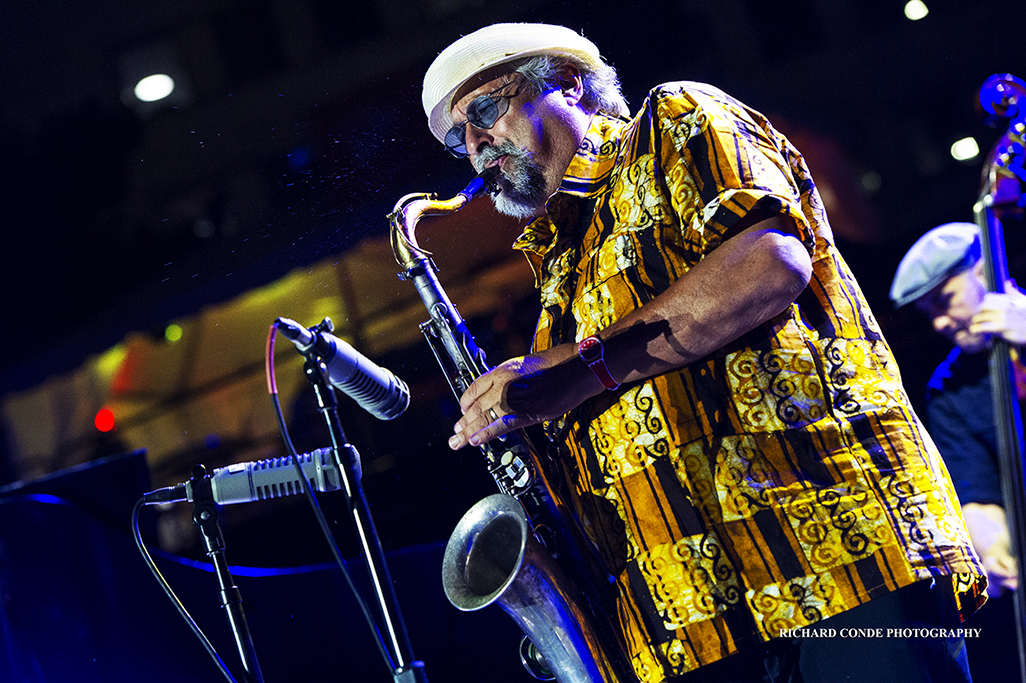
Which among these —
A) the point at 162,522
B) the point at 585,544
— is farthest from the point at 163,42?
the point at 585,544

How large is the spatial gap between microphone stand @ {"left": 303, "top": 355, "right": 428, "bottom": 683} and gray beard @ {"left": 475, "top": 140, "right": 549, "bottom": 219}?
698mm

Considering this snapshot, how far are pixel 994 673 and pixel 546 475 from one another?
153 centimetres

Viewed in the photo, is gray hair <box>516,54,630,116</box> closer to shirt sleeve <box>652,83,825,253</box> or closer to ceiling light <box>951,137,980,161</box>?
shirt sleeve <box>652,83,825,253</box>

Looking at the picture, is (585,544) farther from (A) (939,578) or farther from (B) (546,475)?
(A) (939,578)

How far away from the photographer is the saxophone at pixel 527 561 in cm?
171

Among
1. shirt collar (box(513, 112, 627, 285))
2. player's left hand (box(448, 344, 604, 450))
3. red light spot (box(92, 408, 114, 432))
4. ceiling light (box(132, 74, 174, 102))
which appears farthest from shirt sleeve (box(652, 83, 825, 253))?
red light spot (box(92, 408, 114, 432))

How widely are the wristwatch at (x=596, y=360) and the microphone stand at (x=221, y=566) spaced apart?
86cm

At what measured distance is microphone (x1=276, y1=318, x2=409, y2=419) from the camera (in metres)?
1.48

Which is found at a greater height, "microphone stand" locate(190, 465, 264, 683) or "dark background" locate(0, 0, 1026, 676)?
"dark background" locate(0, 0, 1026, 676)

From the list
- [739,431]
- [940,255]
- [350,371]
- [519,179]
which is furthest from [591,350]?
[940,255]

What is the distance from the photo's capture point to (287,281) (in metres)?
2.69

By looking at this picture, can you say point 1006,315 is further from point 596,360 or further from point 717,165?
point 596,360

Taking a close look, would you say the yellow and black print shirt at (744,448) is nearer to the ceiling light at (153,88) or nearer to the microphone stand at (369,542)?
the microphone stand at (369,542)

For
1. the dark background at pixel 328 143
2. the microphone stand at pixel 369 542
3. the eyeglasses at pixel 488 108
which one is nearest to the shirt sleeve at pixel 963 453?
the dark background at pixel 328 143
